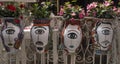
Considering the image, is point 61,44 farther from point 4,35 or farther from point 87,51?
point 4,35

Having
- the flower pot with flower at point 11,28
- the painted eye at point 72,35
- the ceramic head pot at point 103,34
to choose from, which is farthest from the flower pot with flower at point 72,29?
the flower pot with flower at point 11,28

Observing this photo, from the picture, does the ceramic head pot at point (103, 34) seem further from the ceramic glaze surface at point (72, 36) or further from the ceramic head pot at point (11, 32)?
the ceramic head pot at point (11, 32)

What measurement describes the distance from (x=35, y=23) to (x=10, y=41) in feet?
1.21

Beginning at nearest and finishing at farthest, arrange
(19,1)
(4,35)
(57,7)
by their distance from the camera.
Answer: (4,35), (19,1), (57,7)

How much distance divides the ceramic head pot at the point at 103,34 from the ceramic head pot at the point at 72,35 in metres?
0.20

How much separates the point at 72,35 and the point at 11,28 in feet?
2.40

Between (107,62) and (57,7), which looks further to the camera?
(57,7)

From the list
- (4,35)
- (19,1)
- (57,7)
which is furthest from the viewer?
(57,7)

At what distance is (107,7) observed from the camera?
3.21 meters

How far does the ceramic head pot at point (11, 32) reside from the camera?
10.4 ft

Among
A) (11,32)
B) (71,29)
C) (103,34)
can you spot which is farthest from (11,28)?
(103,34)

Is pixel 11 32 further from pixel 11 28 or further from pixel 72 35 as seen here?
pixel 72 35

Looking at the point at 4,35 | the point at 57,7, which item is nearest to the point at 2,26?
the point at 4,35

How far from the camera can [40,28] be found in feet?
10.5
